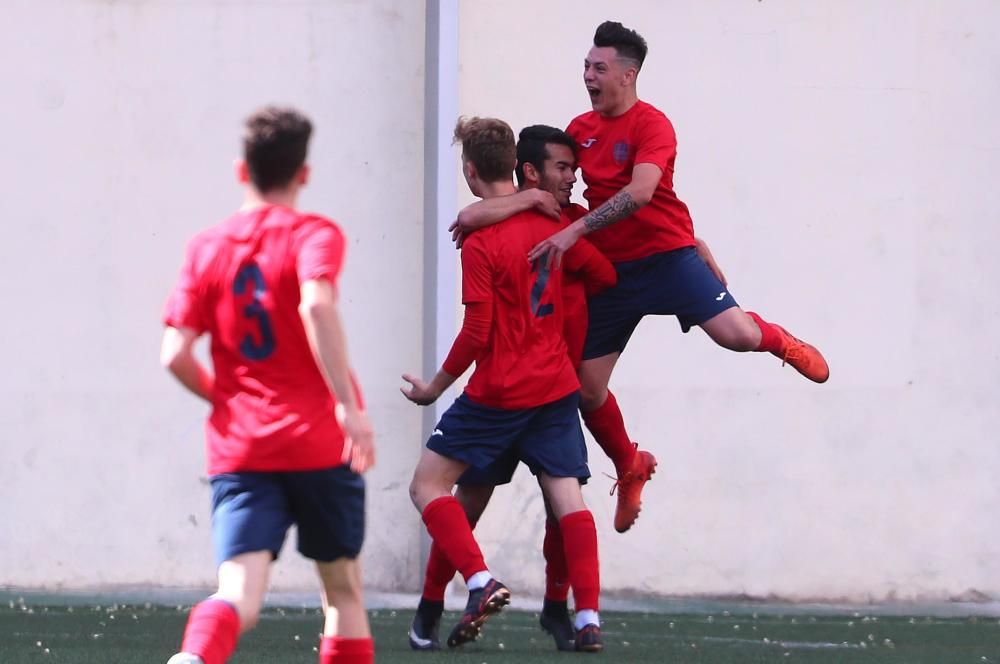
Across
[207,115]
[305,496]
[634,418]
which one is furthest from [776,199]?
[305,496]

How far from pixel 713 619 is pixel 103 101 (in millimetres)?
3915

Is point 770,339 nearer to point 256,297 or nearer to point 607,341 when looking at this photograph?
point 607,341

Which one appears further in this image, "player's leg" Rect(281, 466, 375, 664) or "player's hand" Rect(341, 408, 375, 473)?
"player's leg" Rect(281, 466, 375, 664)

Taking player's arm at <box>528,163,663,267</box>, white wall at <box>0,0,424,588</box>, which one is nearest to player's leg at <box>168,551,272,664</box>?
player's arm at <box>528,163,663,267</box>

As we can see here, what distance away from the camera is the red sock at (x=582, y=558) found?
5.46m

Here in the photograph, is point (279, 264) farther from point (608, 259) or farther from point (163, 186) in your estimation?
point (163, 186)

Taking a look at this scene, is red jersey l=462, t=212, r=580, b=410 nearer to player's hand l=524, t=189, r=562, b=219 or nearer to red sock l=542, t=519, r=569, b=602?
player's hand l=524, t=189, r=562, b=219

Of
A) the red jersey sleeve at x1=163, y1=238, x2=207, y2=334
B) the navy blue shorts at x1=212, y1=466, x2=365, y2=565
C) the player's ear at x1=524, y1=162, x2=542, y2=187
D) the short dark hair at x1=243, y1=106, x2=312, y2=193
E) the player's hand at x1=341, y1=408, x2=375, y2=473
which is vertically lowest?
the navy blue shorts at x1=212, y1=466, x2=365, y2=565

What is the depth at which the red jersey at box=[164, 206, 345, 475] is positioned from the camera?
11.8 ft

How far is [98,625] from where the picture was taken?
6.55m

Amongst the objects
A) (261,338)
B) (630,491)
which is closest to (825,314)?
(630,491)

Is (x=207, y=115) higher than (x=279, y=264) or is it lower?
higher

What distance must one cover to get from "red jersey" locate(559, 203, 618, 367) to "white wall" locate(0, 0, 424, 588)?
2591 millimetres

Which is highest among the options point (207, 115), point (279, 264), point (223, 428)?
point (207, 115)
